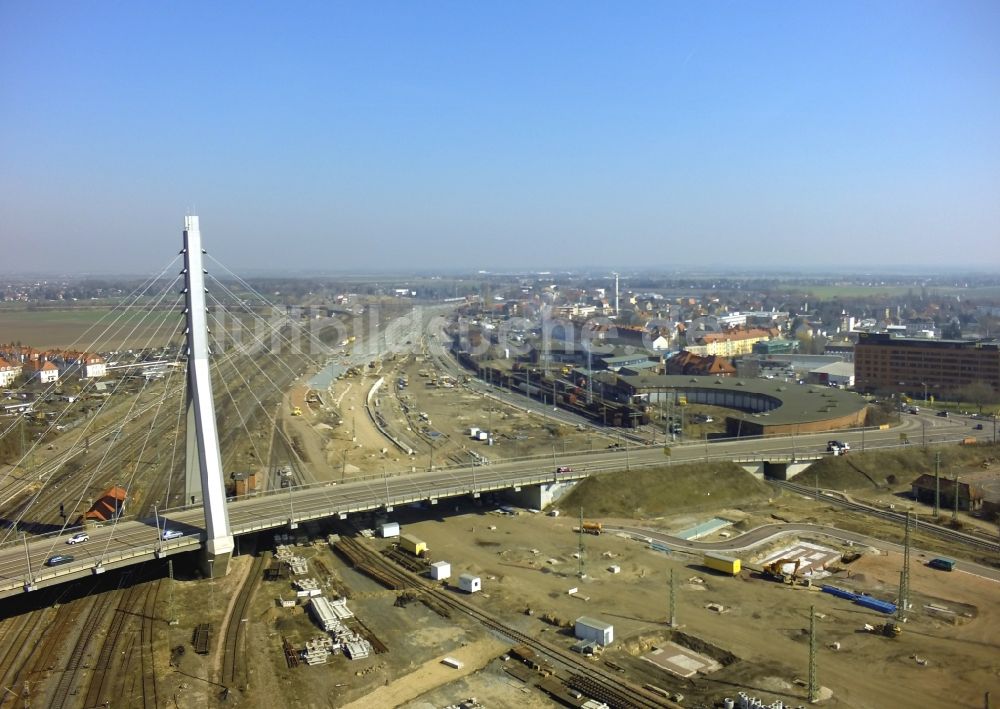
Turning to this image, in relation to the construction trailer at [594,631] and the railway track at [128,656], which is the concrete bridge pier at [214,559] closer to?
the railway track at [128,656]

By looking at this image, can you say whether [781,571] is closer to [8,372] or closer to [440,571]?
[440,571]

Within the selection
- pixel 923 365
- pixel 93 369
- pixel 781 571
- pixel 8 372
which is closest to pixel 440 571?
pixel 781 571

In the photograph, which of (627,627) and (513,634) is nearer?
(513,634)

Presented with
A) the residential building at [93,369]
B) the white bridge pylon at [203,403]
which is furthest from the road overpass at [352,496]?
the residential building at [93,369]

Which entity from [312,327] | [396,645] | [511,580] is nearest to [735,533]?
[511,580]

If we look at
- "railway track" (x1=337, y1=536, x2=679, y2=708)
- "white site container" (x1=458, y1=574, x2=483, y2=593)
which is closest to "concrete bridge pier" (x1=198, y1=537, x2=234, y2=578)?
"railway track" (x1=337, y1=536, x2=679, y2=708)

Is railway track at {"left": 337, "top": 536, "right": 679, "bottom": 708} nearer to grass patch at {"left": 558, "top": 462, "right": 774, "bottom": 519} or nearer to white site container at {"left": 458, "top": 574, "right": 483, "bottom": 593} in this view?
white site container at {"left": 458, "top": 574, "right": 483, "bottom": 593}
